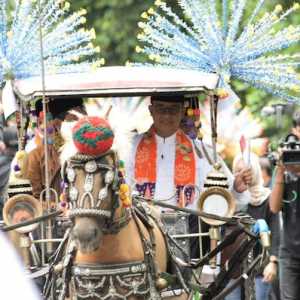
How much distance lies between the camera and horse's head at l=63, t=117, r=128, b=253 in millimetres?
7102

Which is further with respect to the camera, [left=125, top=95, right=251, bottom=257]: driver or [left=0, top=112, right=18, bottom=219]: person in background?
[left=0, top=112, right=18, bottom=219]: person in background

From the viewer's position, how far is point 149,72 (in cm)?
909

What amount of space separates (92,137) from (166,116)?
2.32 metres

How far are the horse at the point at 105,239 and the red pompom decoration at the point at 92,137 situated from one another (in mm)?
42

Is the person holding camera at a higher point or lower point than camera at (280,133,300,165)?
lower

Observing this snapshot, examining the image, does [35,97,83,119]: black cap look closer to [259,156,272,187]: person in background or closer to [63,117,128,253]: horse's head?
[63,117,128,253]: horse's head

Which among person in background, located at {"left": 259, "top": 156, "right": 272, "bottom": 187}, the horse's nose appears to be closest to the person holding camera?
person in background, located at {"left": 259, "top": 156, "right": 272, "bottom": 187}

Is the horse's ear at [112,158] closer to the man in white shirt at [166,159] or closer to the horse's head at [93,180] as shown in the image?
the horse's head at [93,180]

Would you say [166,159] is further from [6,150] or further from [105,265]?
[6,150]

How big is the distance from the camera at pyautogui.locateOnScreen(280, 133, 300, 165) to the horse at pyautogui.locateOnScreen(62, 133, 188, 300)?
7.52 feet

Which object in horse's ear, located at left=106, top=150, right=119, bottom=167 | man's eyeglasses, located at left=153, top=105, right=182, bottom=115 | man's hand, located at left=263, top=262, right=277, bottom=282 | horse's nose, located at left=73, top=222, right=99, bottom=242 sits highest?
man's eyeglasses, located at left=153, top=105, right=182, bottom=115

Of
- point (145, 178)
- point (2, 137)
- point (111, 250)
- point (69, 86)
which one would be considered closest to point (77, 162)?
point (111, 250)

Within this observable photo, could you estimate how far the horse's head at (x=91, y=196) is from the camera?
704 centimetres

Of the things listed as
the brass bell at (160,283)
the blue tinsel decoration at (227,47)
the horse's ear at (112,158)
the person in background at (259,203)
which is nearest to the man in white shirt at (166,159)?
the blue tinsel decoration at (227,47)
